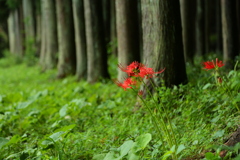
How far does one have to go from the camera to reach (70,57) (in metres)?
10.8

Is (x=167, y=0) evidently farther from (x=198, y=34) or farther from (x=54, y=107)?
Result: (x=198, y=34)

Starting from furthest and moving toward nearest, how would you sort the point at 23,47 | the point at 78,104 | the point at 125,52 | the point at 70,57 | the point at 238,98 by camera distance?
the point at 23,47, the point at 70,57, the point at 125,52, the point at 78,104, the point at 238,98

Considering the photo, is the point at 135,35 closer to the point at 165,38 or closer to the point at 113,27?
the point at 165,38

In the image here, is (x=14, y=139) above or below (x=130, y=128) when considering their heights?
above

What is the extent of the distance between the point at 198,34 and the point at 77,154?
10.0 meters

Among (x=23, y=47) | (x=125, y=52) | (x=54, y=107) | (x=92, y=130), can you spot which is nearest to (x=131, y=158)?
(x=92, y=130)

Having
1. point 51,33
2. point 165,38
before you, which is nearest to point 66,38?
point 51,33

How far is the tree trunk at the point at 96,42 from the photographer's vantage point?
27.9 feet

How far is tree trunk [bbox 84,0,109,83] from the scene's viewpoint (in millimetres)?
8513

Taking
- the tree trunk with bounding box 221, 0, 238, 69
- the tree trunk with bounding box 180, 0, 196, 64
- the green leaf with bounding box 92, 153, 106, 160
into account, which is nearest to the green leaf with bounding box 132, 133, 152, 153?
the green leaf with bounding box 92, 153, 106, 160

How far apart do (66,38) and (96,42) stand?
7.99ft

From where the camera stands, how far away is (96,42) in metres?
8.53

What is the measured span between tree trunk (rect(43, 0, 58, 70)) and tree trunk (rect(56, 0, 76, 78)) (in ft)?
8.31

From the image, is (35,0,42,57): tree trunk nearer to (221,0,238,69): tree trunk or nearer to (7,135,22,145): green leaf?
(221,0,238,69): tree trunk
